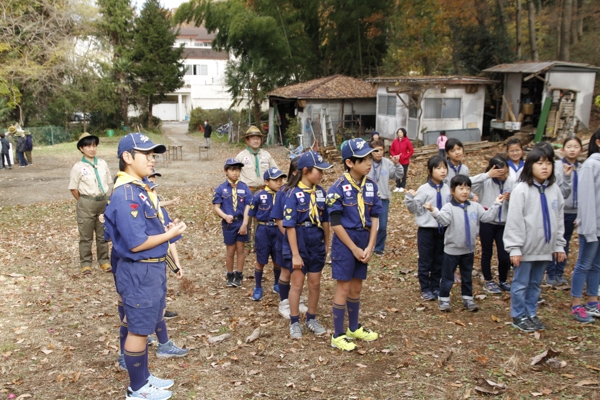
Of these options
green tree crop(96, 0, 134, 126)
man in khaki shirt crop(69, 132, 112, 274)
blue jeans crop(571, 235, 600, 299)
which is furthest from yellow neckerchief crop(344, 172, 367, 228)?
green tree crop(96, 0, 134, 126)

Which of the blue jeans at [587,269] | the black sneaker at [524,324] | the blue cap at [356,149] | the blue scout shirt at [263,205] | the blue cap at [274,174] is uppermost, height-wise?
the blue cap at [356,149]

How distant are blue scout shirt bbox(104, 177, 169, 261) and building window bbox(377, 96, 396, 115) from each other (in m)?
21.0

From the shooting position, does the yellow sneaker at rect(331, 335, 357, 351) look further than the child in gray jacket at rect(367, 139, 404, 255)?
No

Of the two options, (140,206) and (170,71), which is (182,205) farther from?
(170,71)

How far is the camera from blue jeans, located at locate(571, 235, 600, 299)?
5.14 metres

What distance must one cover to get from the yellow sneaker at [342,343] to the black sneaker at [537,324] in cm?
209

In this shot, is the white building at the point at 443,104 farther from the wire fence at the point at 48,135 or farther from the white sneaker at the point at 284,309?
the wire fence at the point at 48,135

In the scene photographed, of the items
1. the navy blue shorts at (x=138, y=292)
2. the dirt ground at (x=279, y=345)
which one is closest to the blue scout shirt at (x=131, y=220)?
the navy blue shorts at (x=138, y=292)

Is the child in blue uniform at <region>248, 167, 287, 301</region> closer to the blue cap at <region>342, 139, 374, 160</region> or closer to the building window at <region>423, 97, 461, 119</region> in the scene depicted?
the blue cap at <region>342, 139, 374, 160</region>

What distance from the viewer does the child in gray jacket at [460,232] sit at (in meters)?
5.58

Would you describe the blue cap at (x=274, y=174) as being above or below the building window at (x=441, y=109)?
below

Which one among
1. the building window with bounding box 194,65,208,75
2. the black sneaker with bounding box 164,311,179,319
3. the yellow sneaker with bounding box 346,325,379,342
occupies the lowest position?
the black sneaker with bounding box 164,311,179,319

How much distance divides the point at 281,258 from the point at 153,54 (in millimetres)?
39471

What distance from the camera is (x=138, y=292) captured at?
3.69 m
